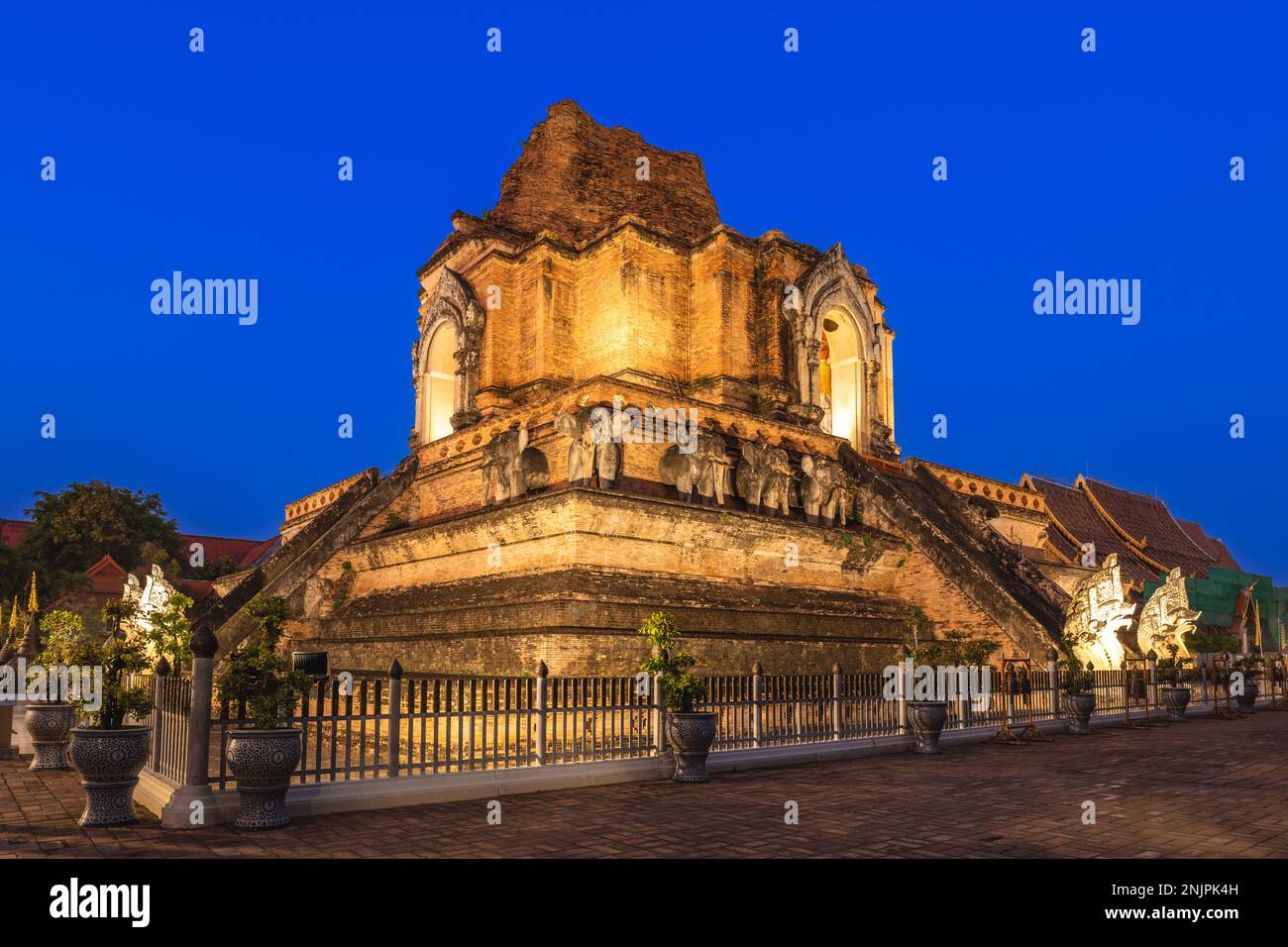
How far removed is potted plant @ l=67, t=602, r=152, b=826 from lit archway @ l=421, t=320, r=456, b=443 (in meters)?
20.7

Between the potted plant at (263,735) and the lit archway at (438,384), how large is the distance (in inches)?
818

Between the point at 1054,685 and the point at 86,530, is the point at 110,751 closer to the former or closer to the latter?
the point at 1054,685

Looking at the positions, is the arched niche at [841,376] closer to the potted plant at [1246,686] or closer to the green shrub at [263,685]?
the potted plant at [1246,686]

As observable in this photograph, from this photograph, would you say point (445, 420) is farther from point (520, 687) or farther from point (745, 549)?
point (520, 687)

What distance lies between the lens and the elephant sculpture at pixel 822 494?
20.5 m

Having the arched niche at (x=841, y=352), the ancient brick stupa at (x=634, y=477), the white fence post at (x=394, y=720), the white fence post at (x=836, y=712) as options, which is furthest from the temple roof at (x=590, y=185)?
the white fence post at (x=394, y=720)

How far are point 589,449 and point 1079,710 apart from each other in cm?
955

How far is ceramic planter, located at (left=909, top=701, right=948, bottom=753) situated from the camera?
12.6m

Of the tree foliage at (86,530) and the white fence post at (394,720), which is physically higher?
the tree foliage at (86,530)

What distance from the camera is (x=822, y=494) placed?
809 inches

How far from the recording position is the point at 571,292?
83.7 feet

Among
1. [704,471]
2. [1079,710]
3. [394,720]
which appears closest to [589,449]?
[704,471]

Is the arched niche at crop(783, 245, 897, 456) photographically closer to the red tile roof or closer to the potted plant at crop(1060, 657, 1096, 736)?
the potted plant at crop(1060, 657, 1096, 736)
